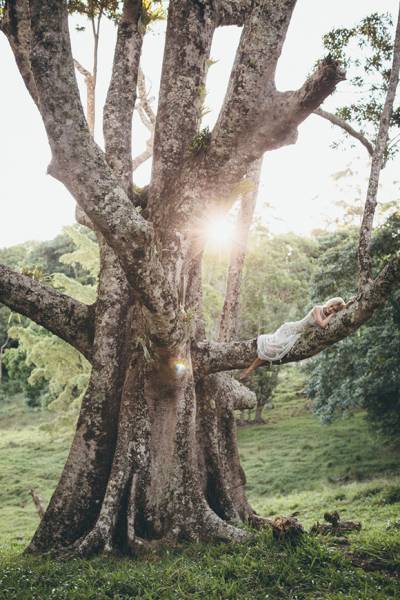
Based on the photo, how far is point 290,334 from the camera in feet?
19.7

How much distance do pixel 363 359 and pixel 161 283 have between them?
37.6 feet

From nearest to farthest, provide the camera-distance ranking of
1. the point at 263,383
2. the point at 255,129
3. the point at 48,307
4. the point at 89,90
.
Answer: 1. the point at 255,129
2. the point at 48,307
3. the point at 89,90
4. the point at 263,383

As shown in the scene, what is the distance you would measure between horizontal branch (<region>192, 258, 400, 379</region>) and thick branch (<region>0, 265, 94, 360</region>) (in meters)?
1.57

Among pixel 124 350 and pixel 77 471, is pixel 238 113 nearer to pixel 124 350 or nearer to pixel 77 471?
pixel 124 350

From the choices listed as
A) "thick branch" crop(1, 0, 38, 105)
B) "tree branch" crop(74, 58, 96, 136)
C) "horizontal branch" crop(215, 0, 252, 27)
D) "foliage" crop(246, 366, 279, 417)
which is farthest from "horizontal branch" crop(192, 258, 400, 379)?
"foliage" crop(246, 366, 279, 417)

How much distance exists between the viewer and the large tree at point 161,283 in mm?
4730

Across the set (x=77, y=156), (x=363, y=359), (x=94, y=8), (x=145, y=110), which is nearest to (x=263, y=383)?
(x=363, y=359)

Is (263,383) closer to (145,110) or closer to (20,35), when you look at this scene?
(145,110)

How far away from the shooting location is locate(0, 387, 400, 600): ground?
4.61 metres

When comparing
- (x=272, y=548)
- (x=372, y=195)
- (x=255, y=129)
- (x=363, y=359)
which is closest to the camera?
(x=272, y=548)

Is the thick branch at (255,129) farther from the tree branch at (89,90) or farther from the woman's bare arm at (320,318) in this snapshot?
the tree branch at (89,90)

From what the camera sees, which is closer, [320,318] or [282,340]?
[320,318]

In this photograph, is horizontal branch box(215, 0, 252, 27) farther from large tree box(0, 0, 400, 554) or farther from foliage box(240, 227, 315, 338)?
foliage box(240, 227, 315, 338)

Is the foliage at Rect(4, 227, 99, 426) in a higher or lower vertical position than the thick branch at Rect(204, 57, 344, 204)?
lower
